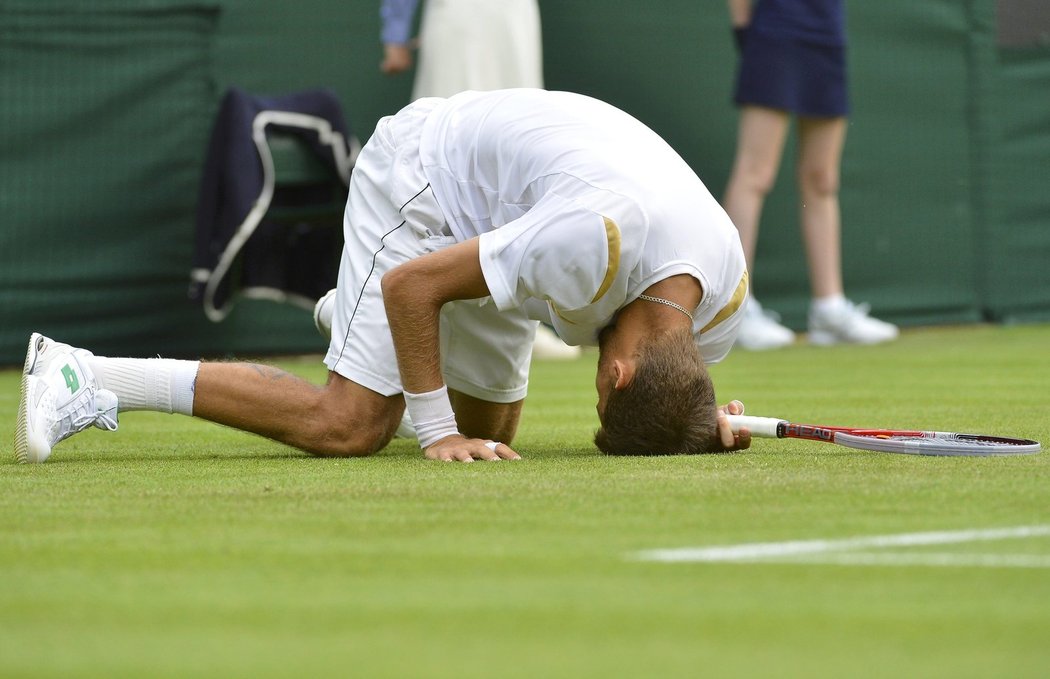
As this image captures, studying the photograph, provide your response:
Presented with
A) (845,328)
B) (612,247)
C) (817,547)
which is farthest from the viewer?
(845,328)

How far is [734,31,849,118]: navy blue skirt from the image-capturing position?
8539 millimetres

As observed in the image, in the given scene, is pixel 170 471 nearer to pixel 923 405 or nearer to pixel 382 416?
pixel 382 416

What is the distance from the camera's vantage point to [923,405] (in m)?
5.64

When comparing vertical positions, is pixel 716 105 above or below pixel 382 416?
below

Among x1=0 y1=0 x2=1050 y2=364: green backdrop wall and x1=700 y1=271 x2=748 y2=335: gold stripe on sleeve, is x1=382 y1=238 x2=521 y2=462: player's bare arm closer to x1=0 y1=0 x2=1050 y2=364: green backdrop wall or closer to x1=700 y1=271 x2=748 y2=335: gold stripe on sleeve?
x1=700 y1=271 x2=748 y2=335: gold stripe on sleeve

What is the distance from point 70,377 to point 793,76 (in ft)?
17.7

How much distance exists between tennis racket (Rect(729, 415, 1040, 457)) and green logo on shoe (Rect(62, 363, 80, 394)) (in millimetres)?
1514

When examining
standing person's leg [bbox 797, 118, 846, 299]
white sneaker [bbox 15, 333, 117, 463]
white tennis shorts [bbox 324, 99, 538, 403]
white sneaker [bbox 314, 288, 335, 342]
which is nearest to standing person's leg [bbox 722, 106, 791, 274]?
standing person's leg [bbox 797, 118, 846, 299]

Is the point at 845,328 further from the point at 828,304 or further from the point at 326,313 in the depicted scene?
the point at 326,313

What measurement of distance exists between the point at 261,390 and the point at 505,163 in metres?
0.79

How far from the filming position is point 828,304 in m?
8.97

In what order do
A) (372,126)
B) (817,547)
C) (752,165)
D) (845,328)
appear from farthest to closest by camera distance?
(845,328) → (372,126) → (752,165) → (817,547)

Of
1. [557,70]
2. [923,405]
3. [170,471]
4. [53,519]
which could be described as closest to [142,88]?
[557,70]

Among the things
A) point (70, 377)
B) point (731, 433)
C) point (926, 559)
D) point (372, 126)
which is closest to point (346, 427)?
point (70, 377)
